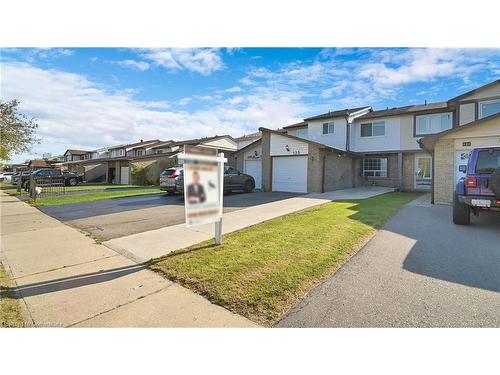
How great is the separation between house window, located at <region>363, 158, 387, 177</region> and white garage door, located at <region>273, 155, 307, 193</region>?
8.05m

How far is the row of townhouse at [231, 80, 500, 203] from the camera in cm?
1075

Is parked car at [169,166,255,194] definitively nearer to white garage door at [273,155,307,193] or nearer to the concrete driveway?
white garage door at [273,155,307,193]

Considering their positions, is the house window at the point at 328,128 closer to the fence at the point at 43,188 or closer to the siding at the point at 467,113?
the siding at the point at 467,113

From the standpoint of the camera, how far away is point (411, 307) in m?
2.96

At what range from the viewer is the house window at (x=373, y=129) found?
19672mm

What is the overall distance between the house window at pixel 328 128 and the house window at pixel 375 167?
3.62 m

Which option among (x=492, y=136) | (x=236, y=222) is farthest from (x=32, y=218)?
(x=492, y=136)

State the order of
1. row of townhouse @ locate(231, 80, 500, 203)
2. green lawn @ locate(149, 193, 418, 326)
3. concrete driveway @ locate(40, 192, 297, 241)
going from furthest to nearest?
row of townhouse @ locate(231, 80, 500, 203)
concrete driveway @ locate(40, 192, 297, 241)
green lawn @ locate(149, 193, 418, 326)

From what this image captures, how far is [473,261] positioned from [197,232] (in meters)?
5.44

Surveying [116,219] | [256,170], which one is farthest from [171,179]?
[256,170]

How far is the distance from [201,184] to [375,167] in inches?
768

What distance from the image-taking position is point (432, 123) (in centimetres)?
1764

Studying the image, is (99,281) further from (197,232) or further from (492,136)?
(492,136)

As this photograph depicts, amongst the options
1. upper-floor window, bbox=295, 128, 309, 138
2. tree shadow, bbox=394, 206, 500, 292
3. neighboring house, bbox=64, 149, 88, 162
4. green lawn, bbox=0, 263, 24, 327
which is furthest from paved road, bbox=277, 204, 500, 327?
neighboring house, bbox=64, 149, 88, 162
